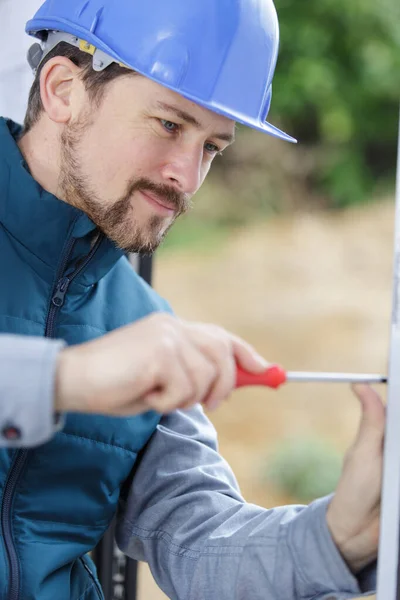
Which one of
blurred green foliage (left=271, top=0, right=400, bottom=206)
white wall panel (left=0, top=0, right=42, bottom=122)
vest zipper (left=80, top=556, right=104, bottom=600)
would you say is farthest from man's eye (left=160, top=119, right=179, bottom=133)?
blurred green foliage (left=271, top=0, right=400, bottom=206)

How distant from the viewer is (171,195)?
132cm

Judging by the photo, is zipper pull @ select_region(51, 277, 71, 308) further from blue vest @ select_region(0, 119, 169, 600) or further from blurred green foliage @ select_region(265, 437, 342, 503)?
blurred green foliage @ select_region(265, 437, 342, 503)

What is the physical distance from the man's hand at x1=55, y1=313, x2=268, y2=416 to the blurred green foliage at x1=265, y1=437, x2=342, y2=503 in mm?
4459

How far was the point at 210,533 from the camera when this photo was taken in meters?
1.25

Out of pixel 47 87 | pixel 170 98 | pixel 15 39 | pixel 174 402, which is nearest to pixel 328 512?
pixel 174 402

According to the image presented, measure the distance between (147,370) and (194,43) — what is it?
59 centimetres

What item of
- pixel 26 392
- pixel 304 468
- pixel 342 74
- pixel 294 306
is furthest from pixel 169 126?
pixel 342 74

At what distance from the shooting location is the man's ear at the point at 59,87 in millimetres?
1371

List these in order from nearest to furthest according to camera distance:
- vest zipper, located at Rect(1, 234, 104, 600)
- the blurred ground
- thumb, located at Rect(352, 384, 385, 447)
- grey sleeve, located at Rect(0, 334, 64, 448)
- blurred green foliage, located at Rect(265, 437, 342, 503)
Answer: grey sleeve, located at Rect(0, 334, 64, 448) < thumb, located at Rect(352, 384, 385, 447) < vest zipper, located at Rect(1, 234, 104, 600) < blurred green foliage, located at Rect(265, 437, 342, 503) < the blurred ground

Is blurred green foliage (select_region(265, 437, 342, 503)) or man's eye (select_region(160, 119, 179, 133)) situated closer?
man's eye (select_region(160, 119, 179, 133))

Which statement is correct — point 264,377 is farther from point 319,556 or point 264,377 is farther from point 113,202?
point 113,202

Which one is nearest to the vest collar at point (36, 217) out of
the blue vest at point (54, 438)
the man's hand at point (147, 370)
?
the blue vest at point (54, 438)

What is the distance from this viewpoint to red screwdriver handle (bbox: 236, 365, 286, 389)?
901mm

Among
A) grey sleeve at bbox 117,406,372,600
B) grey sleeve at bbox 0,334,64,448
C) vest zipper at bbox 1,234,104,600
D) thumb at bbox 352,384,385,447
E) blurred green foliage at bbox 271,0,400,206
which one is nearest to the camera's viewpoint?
grey sleeve at bbox 0,334,64,448
